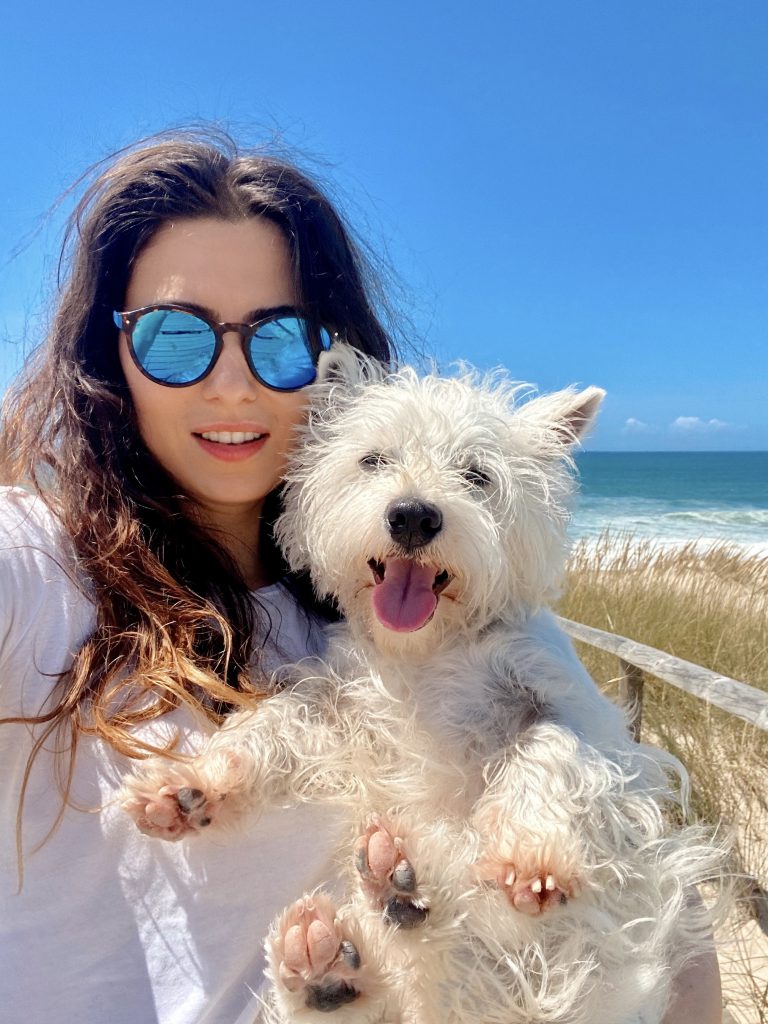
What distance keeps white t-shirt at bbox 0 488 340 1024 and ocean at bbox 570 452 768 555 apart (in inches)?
49.8

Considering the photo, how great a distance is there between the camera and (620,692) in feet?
15.4

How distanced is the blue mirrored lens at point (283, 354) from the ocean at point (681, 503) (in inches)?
35.3

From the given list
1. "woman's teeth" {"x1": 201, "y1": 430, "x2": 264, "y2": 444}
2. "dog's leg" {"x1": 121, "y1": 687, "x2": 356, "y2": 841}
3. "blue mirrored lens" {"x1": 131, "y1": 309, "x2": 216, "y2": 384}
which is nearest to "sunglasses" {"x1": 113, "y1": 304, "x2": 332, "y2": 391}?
"blue mirrored lens" {"x1": 131, "y1": 309, "x2": 216, "y2": 384}

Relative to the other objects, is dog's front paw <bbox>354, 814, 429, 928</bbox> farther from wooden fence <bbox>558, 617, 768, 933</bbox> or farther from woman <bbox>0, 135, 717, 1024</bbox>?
wooden fence <bbox>558, 617, 768, 933</bbox>

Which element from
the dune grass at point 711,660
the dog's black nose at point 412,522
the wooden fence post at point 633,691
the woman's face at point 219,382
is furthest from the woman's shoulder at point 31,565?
the wooden fence post at point 633,691

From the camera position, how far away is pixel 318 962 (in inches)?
56.5

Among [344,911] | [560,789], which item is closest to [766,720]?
[560,789]

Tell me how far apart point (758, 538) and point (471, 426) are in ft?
76.4

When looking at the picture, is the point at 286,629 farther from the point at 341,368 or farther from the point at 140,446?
the point at 341,368

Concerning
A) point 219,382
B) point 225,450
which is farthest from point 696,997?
point 219,382

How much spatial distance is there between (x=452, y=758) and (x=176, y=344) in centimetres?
127

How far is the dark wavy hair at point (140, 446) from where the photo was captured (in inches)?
71.8

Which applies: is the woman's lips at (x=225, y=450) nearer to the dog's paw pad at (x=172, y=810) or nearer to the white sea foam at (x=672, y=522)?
the dog's paw pad at (x=172, y=810)

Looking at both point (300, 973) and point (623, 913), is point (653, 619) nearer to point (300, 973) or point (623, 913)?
point (623, 913)
